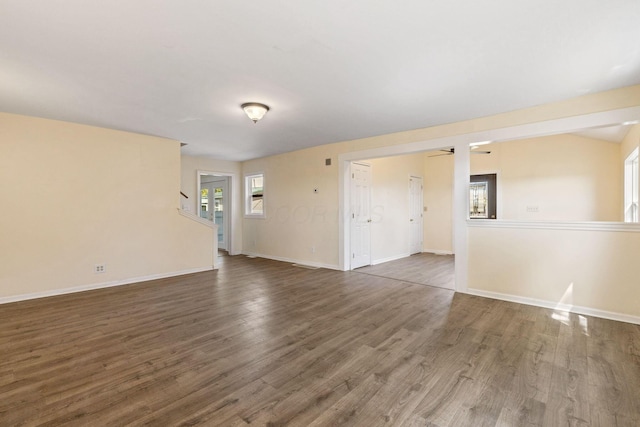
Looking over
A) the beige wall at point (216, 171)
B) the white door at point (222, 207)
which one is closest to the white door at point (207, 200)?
the white door at point (222, 207)

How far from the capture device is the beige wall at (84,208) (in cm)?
398

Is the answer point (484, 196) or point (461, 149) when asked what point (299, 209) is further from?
point (484, 196)

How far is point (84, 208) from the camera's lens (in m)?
4.52

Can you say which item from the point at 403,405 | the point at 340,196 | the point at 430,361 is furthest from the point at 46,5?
the point at 340,196

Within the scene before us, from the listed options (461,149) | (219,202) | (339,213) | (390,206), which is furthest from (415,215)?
(219,202)

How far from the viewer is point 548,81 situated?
2.95 meters

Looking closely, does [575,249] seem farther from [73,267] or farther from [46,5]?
[73,267]

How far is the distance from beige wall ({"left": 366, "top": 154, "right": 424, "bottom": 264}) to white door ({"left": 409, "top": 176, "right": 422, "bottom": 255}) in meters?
0.21

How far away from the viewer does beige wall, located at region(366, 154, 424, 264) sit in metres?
6.51

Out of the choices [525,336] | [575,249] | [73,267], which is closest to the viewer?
[525,336]

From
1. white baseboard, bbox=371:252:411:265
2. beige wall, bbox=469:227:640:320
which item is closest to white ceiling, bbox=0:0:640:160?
beige wall, bbox=469:227:640:320

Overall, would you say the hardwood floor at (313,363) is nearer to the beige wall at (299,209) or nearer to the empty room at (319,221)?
the empty room at (319,221)

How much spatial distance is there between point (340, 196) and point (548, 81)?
357 centimetres

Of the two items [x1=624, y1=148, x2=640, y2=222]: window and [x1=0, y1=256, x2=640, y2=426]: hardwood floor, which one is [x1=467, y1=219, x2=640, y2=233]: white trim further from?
[x1=624, y1=148, x2=640, y2=222]: window
